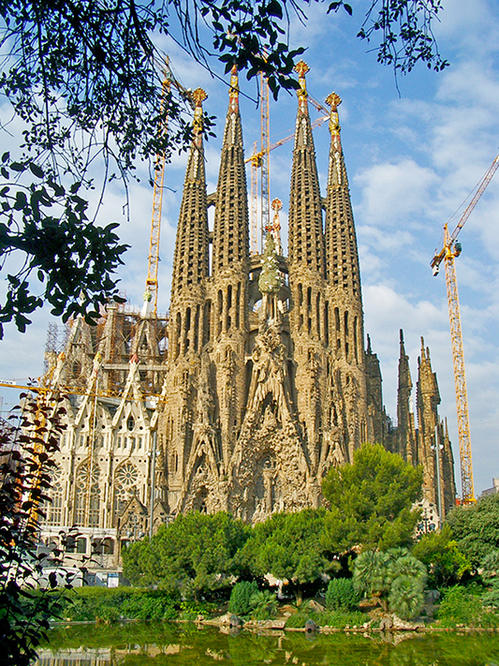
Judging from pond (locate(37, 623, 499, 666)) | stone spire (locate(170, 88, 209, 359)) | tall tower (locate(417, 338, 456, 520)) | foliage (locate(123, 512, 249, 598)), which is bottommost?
pond (locate(37, 623, 499, 666))

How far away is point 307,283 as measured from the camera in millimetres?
49406

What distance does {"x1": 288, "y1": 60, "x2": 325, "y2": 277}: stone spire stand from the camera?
50469 mm

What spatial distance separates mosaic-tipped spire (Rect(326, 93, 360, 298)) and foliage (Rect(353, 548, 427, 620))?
2549 cm

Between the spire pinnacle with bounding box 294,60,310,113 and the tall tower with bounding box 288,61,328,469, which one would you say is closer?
the tall tower with bounding box 288,61,328,469

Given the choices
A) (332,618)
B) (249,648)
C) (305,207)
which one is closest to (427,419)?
(305,207)

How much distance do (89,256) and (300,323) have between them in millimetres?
42323

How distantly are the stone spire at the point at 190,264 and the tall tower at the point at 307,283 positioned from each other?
6.31 metres

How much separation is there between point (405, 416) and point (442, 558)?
75.8 feet

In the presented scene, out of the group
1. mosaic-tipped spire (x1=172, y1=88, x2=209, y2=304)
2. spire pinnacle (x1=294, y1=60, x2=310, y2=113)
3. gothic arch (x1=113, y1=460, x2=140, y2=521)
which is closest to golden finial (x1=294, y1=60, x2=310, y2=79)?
spire pinnacle (x1=294, y1=60, x2=310, y2=113)

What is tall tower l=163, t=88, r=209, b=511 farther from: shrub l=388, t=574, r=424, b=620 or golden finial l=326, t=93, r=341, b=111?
shrub l=388, t=574, r=424, b=620

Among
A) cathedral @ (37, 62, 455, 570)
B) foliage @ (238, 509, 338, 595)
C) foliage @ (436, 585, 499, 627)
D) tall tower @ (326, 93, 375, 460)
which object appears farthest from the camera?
tall tower @ (326, 93, 375, 460)

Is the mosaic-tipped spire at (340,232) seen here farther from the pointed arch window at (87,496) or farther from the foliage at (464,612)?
the foliage at (464,612)

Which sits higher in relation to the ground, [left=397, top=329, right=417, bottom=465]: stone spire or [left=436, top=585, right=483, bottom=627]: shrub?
[left=397, top=329, right=417, bottom=465]: stone spire

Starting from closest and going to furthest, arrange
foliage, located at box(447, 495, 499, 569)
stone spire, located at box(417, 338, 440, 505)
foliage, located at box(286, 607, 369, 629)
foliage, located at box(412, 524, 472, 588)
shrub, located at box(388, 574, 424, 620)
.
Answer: shrub, located at box(388, 574, 424, 620), foliage, located at box(286, 607, 369, 629), foliage, located at box(412, 524, 472, 588), foliage, located at box(447, 495, 499, 569), stone spire, located at box(417, 338, 440, 505)
